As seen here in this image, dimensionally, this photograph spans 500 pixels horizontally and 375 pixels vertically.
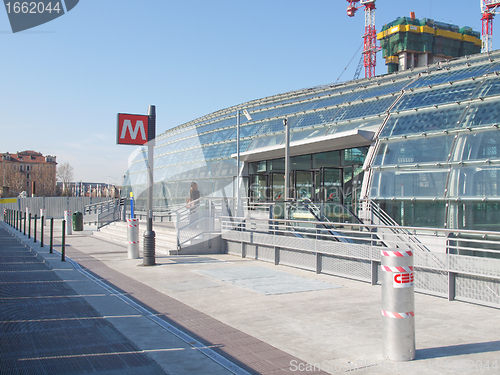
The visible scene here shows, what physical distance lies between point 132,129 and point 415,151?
8.92 metres

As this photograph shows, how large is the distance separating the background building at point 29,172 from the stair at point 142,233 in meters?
93.2

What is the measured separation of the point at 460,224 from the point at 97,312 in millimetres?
9704

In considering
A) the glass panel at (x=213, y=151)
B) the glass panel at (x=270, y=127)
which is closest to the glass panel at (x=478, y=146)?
the glass panel at (x=270, y=127)

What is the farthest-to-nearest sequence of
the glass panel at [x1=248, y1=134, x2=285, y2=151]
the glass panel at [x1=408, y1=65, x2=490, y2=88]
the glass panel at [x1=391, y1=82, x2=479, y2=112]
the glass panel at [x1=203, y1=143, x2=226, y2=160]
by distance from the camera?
the glass panel at [x1=203, y1=143, x2=226, y2=160] → the glass panel at [x1=248, y1=134, x2=285, y2=151] → the glass panel at [x1=408, y1=65, x2=490, y2=88] → the glass panel at [x1=391, y1=82, x2=479, y2=112]

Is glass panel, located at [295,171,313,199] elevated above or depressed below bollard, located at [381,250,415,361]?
above

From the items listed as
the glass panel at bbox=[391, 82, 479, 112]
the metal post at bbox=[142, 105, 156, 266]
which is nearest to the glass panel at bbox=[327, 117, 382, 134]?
the glass panel at bbox=[391, 82, 479, 112]

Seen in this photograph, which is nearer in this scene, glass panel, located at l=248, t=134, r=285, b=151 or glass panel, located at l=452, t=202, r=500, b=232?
glass panel, located at l=452, t=202, r=500, b=232

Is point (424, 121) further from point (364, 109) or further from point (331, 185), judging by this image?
point (331, 185)

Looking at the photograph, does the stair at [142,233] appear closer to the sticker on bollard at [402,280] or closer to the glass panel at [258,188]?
the glass panel at [258,188]

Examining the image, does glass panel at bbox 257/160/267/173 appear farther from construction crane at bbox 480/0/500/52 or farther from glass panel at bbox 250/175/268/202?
construction crane at bbox 480/0/500/52

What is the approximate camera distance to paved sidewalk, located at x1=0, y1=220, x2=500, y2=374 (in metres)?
5.23

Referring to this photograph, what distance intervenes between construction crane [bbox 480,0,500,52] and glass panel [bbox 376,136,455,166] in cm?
7304

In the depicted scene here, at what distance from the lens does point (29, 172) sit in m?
139

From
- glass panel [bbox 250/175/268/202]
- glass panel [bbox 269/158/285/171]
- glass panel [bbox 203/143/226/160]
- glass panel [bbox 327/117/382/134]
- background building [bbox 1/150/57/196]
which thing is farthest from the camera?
background building [bbox 1/150/57/196]
